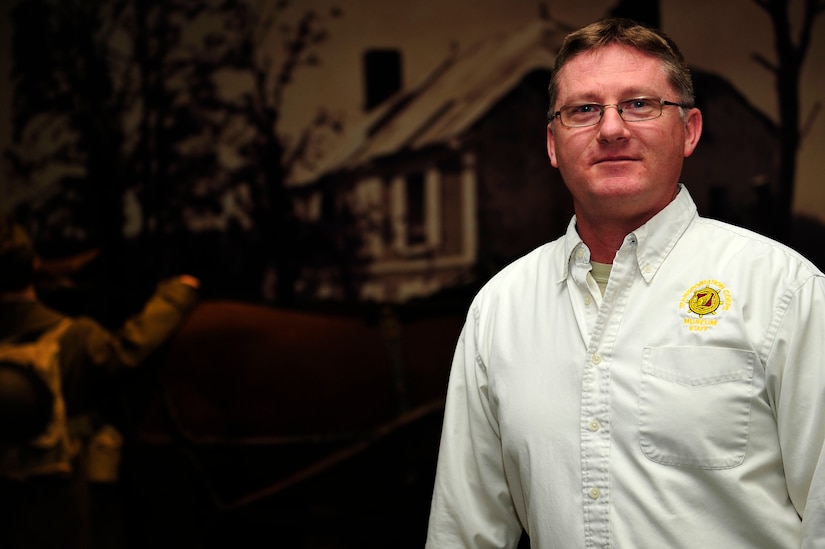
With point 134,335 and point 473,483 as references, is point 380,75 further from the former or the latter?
point 473,483

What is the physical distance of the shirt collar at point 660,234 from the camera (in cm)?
125

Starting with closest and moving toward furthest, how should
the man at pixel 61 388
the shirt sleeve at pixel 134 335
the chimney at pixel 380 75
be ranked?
the man at pixel 61 388
the shirt sleeve at pixel 134 335
the chimney at pixel 380 75

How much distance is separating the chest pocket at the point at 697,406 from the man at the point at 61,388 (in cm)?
190

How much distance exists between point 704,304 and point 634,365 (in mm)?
119

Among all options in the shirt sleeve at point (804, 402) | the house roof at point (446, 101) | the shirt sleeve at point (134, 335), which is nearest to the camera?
the shirt sleeve at point (804, 402)

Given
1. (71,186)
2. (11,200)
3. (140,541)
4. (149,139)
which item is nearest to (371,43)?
(149,139)

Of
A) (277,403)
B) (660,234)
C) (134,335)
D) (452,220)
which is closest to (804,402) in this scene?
(660,234)

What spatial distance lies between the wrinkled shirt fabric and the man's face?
0.16ft

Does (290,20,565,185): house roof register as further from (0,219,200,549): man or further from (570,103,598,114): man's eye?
(570,103,598,114): man's eye

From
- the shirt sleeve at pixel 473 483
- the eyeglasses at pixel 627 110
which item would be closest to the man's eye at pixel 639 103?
the eyeglasses at pixel 627 110

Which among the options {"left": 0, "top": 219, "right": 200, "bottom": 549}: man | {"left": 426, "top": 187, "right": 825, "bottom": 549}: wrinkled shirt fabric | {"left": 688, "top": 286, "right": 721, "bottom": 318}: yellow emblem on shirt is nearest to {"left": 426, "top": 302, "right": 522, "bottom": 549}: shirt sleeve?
{"left": 426, "top": 187, "right": 825, "bottom": 549}: wrinkled shirt fabric

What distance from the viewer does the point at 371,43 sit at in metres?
4.45

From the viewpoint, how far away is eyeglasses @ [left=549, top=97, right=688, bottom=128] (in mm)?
1272

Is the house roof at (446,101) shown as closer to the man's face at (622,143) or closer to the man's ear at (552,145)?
the man's ear at (552,145)
